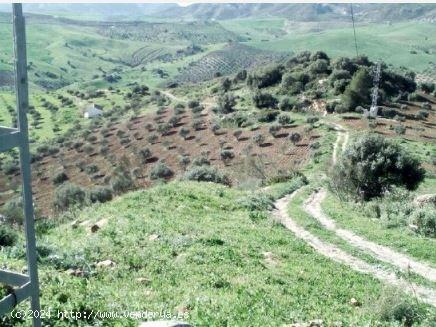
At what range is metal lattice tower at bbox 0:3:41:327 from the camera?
4.07m

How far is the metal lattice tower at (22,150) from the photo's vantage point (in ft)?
13.3

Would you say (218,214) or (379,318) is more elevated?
(379,318)

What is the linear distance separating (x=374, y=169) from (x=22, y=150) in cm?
2274

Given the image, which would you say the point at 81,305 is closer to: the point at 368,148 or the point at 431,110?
the point at 368,148

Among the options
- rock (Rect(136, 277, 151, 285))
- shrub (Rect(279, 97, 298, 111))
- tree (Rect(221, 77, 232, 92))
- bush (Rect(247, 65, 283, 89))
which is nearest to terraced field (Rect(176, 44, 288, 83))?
tree (Rect(221, 77, 232, 92))

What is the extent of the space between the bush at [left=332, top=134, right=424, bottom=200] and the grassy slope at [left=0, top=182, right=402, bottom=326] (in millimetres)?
8453

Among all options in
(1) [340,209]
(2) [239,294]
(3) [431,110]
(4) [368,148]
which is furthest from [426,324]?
(3) [431,110]

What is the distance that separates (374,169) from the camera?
25.1 meters

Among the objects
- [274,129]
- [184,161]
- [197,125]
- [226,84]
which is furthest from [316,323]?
[226,84]

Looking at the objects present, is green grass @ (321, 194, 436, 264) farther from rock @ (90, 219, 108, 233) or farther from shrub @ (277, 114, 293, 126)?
shrub @ (277, 114, 293, 126)

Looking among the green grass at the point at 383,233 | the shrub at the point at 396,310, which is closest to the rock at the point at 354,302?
the shrub at the point at 396,310

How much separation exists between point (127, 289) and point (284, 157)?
3715 centimetres

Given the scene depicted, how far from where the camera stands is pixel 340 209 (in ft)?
76.9

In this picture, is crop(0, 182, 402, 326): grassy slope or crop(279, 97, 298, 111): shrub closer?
crop(0, 182, 402, 326): grassy slope
